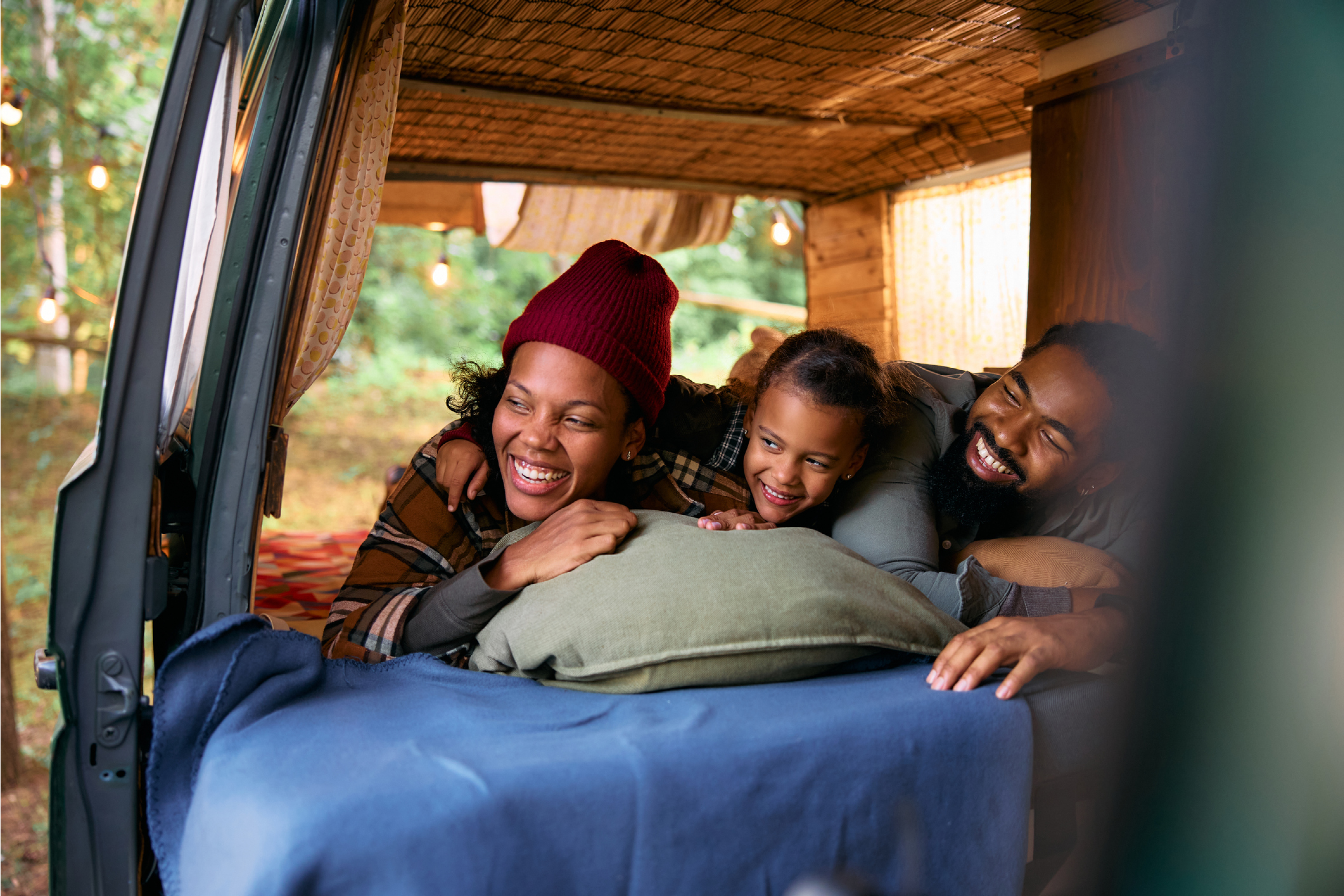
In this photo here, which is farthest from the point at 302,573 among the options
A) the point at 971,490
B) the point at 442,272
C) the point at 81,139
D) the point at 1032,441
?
the point at 81,139

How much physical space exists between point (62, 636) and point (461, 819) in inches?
24.9

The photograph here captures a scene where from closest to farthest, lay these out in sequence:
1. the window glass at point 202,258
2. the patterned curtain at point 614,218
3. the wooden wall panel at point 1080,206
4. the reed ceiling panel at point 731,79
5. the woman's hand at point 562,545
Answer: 1. the window glass at point 202,258
2. the woman's hand at point 562,545
3. the wooden wall panel at point 1080,206
4. the reed ceiling panel at point 731,79
5. the patterned curtain at point 614,218

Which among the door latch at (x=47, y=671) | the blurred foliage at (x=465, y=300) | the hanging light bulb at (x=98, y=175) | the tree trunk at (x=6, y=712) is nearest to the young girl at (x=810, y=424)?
the door latch at (x=47, y=671)

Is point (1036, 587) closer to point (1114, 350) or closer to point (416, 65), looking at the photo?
point (1114, 350)

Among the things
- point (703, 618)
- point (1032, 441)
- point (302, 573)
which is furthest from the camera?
point (302, 573)

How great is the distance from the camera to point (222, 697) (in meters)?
1.25

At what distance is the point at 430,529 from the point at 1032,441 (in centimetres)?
137

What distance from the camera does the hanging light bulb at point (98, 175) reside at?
4.66 meters

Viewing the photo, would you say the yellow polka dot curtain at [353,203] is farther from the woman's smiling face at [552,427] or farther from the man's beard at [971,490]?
the man's beard at [971,490]

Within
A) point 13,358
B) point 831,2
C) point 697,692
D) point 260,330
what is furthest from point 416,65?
point 13,358

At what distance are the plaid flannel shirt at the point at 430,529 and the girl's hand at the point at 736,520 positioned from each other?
0.56 feet

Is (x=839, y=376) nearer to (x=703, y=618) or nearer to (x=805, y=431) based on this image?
(x=805, y=431)

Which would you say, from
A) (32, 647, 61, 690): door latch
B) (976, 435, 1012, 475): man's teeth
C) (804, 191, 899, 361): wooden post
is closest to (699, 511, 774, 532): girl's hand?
(976, 435, 1012, 475): man's teeth

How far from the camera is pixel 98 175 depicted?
4.74 m
